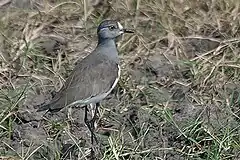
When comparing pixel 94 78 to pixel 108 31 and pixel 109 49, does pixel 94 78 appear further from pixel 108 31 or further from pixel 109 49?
pixel 108 31

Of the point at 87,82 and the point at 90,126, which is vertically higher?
the point at 87,82

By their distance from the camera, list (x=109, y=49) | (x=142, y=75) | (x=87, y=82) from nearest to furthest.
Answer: (x=87, y=82) < (x=109, y=49) < (x=142, y=75)

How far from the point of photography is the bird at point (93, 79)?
4824 mm

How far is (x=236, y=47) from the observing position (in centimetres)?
616

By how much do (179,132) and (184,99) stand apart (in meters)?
0.74

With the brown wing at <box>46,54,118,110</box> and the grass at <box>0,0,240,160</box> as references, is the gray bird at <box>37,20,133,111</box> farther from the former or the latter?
the grass at <box>0,0,240,160</box>

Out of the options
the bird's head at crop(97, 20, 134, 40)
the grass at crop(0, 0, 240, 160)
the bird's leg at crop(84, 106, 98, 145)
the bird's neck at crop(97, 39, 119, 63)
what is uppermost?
the bird's head at crop(97, 20, 134, 40)

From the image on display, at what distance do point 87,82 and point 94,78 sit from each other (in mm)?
65

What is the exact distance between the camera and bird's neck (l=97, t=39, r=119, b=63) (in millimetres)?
5248

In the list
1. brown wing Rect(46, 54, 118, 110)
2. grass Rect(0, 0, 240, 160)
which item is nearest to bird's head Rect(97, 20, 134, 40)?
brown wing Rect(46, 54, 118, 110)

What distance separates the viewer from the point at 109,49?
529 cm

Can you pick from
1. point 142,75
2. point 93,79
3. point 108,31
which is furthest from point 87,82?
point 142,75

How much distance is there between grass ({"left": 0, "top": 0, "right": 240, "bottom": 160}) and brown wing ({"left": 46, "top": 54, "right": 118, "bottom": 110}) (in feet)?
0.79

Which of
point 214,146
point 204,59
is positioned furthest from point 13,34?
point 214,146
